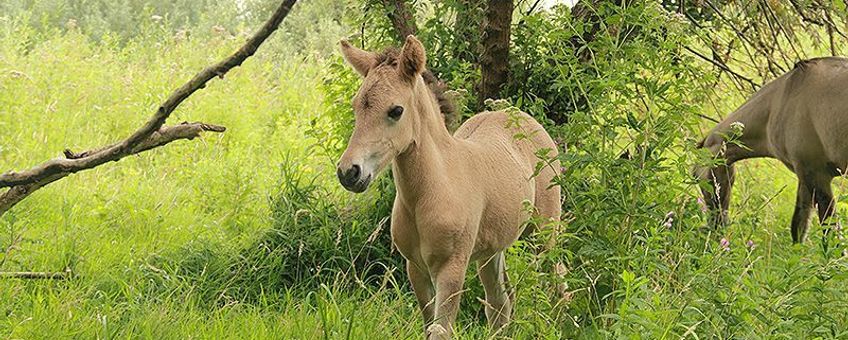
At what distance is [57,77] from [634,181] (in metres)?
7.02

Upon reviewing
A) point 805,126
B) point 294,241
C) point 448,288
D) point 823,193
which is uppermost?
point 805,126

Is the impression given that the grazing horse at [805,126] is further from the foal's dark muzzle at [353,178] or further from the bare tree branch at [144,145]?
the bare tree branch at [144,145]

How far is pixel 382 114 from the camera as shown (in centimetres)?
417

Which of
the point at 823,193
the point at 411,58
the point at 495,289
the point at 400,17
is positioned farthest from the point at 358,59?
the point at 823,193

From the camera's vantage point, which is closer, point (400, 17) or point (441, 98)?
point (441, 98)

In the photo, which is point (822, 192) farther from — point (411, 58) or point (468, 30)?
point (411, 58)

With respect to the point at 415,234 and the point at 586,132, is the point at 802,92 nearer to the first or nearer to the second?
the point at 586,132

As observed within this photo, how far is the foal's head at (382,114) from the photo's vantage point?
13.2 feet

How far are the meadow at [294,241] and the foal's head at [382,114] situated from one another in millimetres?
498

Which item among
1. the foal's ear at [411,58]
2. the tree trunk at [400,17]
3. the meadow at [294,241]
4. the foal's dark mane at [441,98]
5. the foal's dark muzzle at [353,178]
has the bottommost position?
the meadow at [294,241]

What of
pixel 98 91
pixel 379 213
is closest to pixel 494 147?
pixel 379 213

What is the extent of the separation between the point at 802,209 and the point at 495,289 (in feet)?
10.9

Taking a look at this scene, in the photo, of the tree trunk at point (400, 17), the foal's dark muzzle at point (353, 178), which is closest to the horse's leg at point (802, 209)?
the tree trunk at point (400, 17)

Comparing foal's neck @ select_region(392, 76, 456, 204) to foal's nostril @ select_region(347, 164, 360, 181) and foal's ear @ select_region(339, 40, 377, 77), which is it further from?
foal's nostril @ select_region(347, 164, 360, 181)
